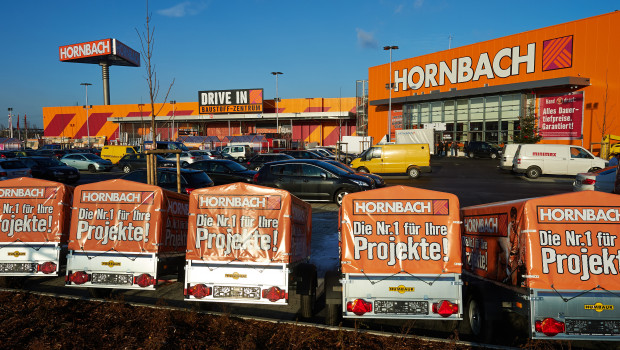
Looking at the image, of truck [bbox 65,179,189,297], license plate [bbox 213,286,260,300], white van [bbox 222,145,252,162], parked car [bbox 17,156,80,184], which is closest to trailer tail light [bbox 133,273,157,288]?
truck [bbox 65,179,189,297]

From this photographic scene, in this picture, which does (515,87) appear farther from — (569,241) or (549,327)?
(549,327)

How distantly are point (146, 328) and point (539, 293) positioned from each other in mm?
4573

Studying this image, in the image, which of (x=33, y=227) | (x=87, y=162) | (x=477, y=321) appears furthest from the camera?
(x=87, y=162)

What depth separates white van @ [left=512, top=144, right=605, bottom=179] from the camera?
23.2 metres

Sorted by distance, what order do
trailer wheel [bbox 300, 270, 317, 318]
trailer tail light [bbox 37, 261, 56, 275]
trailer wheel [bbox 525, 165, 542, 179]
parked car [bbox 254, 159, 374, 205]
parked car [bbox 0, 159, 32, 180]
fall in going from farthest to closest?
1. trailer wheel [bbox 525, 165, 542, 179]
2. parked car [bbox 0, 159, 32, 180]
3. parked car [bbox 254, 159, 374, 205]
4. trailer tail light [bbox 37, 261, 56, 275]
5. trailer wheel [bbox 300, 270, 317, 318]

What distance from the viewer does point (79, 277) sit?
238 inches

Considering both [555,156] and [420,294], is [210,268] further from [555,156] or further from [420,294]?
[555,156]

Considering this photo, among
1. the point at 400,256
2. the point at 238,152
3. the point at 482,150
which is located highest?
the point at 482,150

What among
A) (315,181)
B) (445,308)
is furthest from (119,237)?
(315,181)

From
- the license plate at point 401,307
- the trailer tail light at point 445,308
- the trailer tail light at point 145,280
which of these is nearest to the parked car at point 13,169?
the trailer tail light at point 145,280

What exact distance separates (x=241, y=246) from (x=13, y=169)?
60.7ft

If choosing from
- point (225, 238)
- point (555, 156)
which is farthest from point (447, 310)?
point (555, 156)

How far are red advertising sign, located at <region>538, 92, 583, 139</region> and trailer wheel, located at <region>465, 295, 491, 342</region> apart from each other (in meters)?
33.9

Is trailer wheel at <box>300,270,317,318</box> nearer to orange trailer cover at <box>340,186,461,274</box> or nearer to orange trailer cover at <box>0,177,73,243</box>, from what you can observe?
orange trailer cover at <box>340,186,461,274</box>
